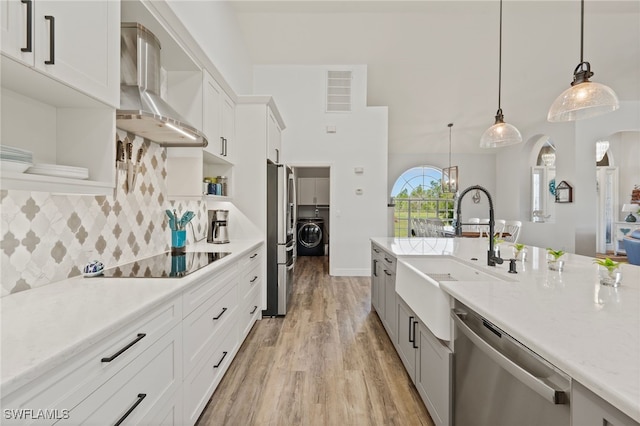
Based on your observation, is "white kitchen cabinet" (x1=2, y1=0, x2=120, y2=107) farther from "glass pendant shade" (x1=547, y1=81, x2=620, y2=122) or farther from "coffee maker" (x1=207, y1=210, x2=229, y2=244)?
"glass pendant shade" (x1=547, y1=81, x2=620, y2=122)

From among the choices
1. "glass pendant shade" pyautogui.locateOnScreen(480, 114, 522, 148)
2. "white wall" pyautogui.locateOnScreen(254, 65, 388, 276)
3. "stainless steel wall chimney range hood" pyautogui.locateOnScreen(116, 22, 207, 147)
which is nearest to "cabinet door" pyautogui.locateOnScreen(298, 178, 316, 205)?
"white wall" pyautogui.locateOnScreen(254, 65, 388, 276)

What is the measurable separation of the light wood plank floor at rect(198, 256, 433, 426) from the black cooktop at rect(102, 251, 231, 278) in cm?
89

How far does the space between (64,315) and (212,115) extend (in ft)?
6.70

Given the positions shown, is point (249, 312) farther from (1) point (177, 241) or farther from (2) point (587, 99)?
(2) point (587, 99)

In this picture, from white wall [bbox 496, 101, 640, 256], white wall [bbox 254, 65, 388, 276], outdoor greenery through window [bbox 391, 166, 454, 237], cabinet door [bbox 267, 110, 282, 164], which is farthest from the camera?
outdoor greenery through window [bbox 391, 166, 454, 237]

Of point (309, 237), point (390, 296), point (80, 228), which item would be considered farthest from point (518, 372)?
point (309, 237)

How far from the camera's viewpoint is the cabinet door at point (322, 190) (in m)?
7.87

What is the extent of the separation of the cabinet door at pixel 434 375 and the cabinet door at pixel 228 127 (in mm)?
2418

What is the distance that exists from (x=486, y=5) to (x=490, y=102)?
274 cm

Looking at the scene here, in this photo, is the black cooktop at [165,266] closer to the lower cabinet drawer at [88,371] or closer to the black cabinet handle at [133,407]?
the lower cabinet drawer at [88,371]

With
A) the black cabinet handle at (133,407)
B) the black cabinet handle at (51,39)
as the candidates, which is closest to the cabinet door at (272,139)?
the black cabinet handle at (51,39)

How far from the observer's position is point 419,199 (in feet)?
28.6

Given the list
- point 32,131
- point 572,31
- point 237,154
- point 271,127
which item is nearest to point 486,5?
point 572,31

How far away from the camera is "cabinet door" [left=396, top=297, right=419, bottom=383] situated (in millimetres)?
1904
